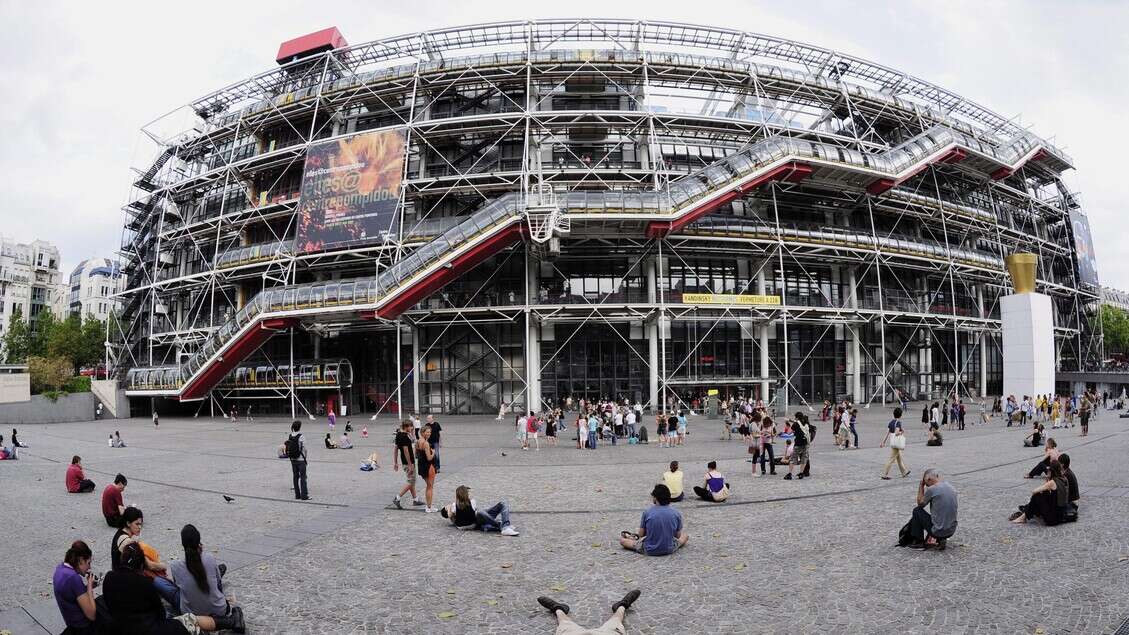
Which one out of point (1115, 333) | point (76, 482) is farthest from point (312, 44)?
point (1115, 333)

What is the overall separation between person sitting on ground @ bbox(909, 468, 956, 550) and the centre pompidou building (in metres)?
20.2

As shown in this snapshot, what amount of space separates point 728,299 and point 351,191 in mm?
19670

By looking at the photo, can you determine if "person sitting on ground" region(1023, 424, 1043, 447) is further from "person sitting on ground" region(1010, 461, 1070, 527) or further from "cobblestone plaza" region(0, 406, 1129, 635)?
"person sitting on ground" region(1010, 461, 1070, 527)

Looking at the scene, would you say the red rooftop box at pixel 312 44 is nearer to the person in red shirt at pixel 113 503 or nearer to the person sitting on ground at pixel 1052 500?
the person in red shirt at pixel 113 503

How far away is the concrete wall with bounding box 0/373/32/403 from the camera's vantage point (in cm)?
3303

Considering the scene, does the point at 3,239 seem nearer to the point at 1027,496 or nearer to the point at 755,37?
the point at 755,37

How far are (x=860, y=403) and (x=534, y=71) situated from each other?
2564 centimetres

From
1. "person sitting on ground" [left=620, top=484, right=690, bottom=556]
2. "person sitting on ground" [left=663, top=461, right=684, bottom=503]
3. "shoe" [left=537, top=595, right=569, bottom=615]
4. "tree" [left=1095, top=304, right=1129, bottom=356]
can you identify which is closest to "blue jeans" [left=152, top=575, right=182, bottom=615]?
"shoe" [left=537, top=595, right=569, bottom=615]

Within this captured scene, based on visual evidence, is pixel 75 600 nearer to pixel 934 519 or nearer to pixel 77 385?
pixel 934 519

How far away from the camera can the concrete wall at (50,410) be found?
108ft

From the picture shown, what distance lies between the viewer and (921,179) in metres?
36.3

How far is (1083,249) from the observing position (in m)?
46.5

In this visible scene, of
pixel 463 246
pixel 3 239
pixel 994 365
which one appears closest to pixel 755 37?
pixel 463 246

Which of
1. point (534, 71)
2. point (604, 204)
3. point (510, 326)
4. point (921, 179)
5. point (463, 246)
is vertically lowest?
point (510, 326)
